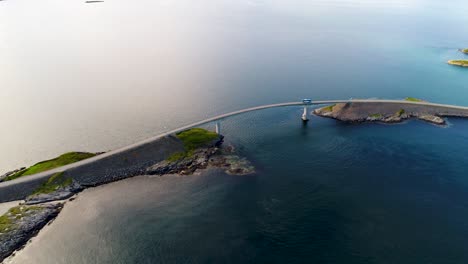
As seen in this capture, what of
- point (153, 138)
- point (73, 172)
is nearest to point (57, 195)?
point (73, 172)

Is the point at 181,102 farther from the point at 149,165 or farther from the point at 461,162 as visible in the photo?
the point at 461,162

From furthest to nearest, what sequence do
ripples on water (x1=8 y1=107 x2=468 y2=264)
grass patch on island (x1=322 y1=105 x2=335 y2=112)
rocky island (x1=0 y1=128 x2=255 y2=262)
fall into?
grass patch on island (x1=322 y1=105 x2=335 y2=112) < rocky island (x1=0 y1=128 x2=255 y2=262) < ripples on water (x1=8 y1=107 x2=468 y2=264)

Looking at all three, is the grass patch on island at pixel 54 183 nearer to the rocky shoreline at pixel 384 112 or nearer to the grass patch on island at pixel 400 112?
the rocky shoreline at pixel 384 112

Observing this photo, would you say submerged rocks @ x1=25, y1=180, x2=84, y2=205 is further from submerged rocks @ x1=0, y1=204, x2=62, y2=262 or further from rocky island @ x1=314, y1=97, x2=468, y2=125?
rocky island @ x1=314, y1=97, x2=468, y2=125

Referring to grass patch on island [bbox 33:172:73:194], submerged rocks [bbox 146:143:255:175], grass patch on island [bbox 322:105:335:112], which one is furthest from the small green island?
grass patch on island [bbox 33:172:73:194]

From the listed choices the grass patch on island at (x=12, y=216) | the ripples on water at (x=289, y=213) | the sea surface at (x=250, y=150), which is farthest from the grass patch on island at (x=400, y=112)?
the grass patch on island at (x=12, y=216)

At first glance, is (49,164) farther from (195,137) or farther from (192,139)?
(195,137)
